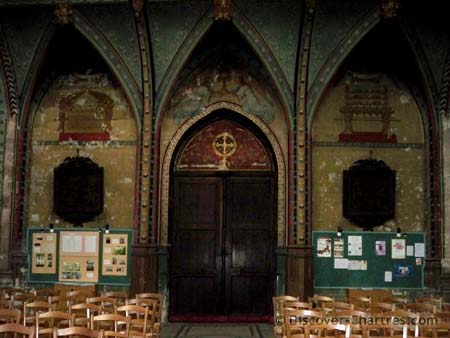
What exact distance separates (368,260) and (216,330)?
3393mm

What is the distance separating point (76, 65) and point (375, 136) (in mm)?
6541

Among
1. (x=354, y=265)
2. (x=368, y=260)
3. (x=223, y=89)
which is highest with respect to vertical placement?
(x=223, y=89)

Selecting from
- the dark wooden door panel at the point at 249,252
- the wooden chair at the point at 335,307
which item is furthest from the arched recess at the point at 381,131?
the wooden chair at the point at 335,307

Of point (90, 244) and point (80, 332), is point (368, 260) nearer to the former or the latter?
point (90, 244)

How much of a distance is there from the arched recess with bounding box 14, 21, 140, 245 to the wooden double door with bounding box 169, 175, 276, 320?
132cm

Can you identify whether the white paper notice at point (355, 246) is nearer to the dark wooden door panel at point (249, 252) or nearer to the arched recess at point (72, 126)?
the dark wooden door panel at point (249, 252)

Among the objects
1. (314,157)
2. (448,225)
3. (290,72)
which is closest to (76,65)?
(290,72)

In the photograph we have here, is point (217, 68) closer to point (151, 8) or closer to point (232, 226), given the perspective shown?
point (151, 8)

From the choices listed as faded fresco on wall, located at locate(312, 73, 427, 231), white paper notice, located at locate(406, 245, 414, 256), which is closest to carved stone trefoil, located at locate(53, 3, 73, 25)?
faded fresco on wall, located at locate(312, 73, 427, 231)

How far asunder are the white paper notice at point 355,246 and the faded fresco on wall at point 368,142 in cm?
26

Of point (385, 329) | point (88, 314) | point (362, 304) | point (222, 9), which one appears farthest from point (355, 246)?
point (88, 314)

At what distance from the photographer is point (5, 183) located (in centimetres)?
1266

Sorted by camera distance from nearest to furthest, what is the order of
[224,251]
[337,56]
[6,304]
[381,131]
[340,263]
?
[6,304], [337,56], [340,263], [381,131], [224,251]

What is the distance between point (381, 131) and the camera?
1286 cm
